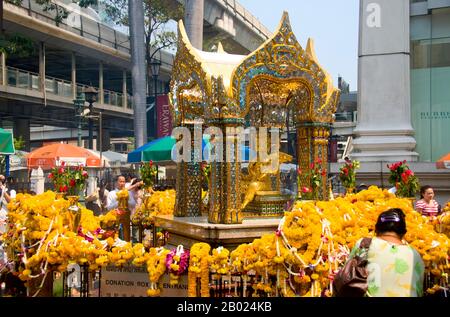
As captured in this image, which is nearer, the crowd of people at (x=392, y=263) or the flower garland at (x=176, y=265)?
the crowd of people at (x=392, y=263)

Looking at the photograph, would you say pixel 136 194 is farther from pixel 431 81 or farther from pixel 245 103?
pixel 431 81

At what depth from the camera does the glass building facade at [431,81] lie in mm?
14945

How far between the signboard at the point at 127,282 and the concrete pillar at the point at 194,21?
11622 millimetres

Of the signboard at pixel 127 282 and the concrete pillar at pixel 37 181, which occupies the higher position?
the concrete pillar at pixel 37 181

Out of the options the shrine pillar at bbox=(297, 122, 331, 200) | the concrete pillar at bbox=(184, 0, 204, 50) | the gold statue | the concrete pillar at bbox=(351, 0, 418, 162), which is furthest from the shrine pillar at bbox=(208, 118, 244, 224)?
the concrete pillar at bbox=(184, 0, 204, 50)

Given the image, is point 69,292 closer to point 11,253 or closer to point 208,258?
point 11,253

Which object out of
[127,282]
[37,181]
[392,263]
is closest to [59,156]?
[37,181]

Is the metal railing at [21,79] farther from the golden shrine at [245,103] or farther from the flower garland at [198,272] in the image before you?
the flower garland at [198,272]

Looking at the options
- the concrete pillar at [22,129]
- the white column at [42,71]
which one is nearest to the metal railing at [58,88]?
the white column at [42,71]

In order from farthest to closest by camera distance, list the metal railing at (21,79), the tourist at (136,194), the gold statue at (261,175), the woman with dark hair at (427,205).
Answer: the metal railing at (21,79), the tourist at (136,194), the gold statue at (261,175), the woman with dark hair at (427,205)

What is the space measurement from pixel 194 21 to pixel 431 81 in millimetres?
7538

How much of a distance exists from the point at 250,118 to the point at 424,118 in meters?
7.04

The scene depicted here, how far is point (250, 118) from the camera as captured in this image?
34.0ft

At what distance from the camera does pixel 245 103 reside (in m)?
7.91
